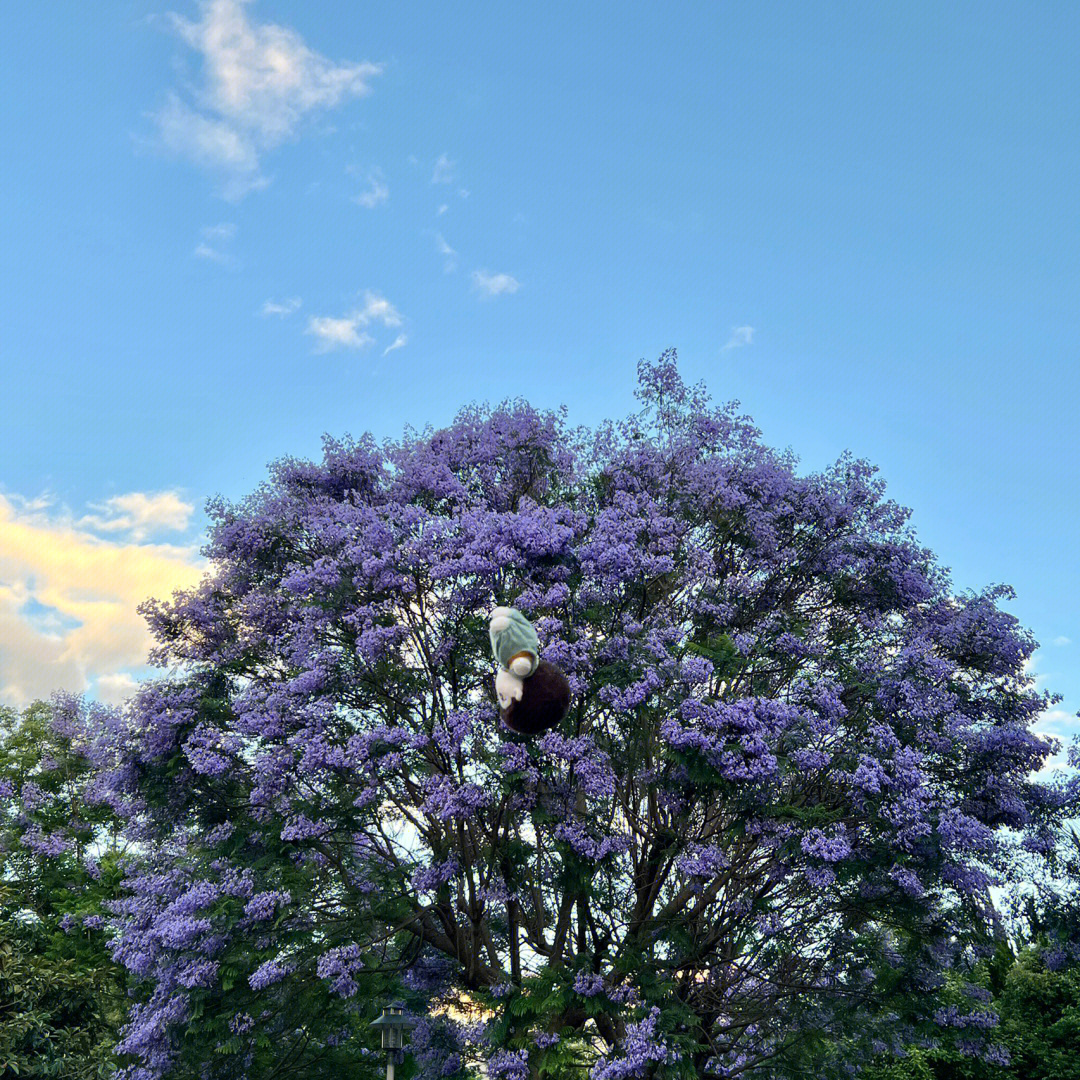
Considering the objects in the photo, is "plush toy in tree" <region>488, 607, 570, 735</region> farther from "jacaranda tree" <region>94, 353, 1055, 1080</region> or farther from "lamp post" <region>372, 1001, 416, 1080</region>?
"lamp post" <region>372, 1001, 416, 1080</region>

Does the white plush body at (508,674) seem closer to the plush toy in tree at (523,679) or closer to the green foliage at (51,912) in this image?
the plush toy in tree at (523,679)

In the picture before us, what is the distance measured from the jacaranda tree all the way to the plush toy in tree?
26.3 feet

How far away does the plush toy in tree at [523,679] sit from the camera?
3.80 meters

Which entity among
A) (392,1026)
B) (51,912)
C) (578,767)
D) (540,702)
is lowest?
(392,1026)

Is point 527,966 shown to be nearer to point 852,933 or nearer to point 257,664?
point 852,933

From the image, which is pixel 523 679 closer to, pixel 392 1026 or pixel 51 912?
pixel 392 1026

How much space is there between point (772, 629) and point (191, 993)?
8.50 metres

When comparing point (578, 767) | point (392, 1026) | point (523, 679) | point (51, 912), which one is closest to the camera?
point (523, 679)

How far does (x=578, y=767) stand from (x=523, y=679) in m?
9.00

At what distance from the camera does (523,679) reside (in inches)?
152

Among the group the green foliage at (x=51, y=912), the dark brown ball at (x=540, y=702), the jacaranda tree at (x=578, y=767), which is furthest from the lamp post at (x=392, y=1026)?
the dark brown ball at (x=540, y=702)

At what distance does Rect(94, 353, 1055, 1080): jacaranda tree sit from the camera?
12.5m

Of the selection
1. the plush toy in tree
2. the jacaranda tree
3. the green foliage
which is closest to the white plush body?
the plush toy in tree

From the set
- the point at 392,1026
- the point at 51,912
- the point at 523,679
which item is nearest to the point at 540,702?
the point at 523,679
